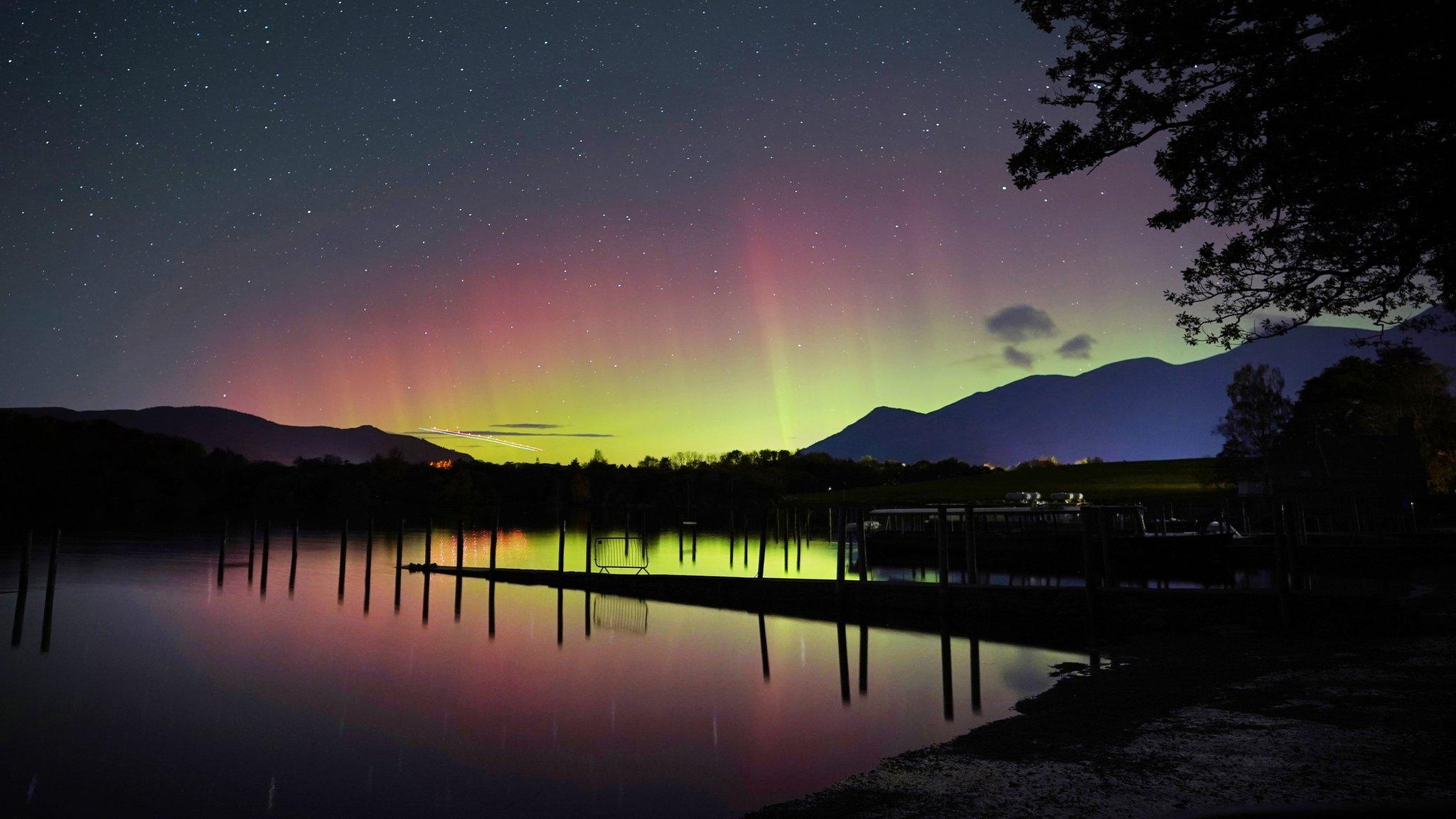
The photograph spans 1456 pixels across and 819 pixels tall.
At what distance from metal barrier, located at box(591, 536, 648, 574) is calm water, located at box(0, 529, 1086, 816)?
7.72m

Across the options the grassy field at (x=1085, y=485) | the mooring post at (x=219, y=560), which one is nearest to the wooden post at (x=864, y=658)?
the mooring post at (x=219, y=560)

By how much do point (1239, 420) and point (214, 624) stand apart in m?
86.5

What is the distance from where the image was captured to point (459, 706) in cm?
1762

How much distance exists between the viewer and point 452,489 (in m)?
180

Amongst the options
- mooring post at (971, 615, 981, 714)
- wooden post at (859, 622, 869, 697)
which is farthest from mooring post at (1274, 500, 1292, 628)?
wooden post at (859, 622, 869, 697)

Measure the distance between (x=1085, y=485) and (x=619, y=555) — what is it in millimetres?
50292

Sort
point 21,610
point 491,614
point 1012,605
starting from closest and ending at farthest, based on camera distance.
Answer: point 1012,605 → point 21,610 → point 491,614

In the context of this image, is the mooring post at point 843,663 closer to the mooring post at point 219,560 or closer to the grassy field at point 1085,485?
the mooring post at point 219,560

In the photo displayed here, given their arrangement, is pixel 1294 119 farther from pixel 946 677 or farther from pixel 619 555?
pixel 619 555

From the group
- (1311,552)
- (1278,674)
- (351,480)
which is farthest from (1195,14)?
(351,480)

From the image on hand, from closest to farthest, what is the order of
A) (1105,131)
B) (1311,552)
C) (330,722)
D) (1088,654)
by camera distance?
(1105,131), (330,722), (1088,654), (1311,552)

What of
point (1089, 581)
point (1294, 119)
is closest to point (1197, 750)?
point (1294, 119)

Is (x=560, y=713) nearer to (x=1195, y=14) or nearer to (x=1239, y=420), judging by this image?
(x=1195, y=14)

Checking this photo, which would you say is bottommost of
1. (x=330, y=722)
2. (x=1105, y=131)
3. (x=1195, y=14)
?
(x=330, y=722)
